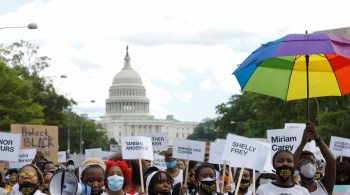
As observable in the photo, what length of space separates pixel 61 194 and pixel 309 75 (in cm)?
507

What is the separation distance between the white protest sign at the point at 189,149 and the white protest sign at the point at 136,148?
4507 mm

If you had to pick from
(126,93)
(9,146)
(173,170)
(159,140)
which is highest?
(126,93)

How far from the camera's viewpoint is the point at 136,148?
12992 mm

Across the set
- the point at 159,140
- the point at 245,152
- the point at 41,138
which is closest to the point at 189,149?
the point at 159,140

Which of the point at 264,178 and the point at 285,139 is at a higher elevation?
the point at 285,139

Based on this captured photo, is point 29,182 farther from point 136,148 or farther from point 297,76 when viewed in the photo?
point 136,148

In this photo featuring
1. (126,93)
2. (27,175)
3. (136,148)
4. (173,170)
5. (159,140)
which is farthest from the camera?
(126,93)

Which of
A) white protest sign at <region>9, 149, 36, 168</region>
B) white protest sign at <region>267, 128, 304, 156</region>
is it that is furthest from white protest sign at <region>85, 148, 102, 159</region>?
white protest sign at <region>267, 128, 304, 156</region>

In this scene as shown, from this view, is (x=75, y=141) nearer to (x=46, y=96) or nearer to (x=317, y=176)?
(x=46, y=96)

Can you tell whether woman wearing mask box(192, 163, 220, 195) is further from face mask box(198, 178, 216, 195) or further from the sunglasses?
the sunglasses

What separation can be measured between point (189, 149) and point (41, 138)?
6627 mm

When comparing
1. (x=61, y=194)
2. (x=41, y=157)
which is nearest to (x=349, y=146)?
(x=41, y=157)

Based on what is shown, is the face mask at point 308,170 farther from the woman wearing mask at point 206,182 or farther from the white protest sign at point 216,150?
the white protest sign at point 216,150

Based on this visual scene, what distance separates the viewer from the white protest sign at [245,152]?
34.9 feet
